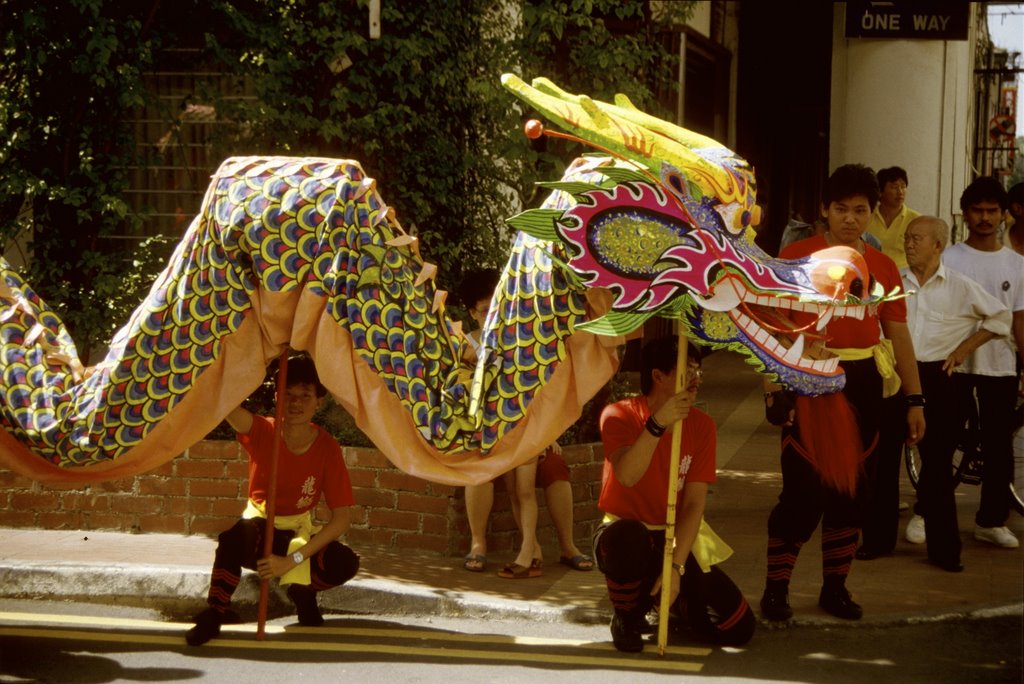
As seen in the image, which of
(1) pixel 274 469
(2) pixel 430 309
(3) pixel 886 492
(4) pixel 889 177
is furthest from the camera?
(4) pixel 889 177

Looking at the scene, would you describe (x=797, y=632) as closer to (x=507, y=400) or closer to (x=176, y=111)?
(x=507, y=400)

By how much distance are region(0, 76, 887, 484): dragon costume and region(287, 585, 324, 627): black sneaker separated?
46.0 inches

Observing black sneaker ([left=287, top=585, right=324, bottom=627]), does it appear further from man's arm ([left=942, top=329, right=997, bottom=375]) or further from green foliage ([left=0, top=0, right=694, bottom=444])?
man's arm ([left=942, top=329, right=997, bottom=375])

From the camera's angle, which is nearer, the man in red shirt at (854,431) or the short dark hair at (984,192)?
the man in red shirt at (854,431)

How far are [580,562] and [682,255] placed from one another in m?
2.61

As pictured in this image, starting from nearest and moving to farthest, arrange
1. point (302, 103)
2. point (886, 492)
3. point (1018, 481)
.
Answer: point (886, 492), point (302, 103), point (1018, 481)

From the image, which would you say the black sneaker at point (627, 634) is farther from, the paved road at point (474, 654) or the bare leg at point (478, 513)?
the bare leg at point (478, 513)

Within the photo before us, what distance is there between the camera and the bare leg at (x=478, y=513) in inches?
292

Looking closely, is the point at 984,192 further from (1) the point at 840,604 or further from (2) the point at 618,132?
(2) the point at 618,132

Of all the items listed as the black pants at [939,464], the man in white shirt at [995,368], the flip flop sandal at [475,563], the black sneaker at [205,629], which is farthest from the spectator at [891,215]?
the black sneaker at [205,629]

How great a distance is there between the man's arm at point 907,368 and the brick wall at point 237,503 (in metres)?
1.91

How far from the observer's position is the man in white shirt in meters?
7.78

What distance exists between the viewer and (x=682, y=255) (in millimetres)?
5305

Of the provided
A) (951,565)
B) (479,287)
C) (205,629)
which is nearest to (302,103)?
(479,287)
